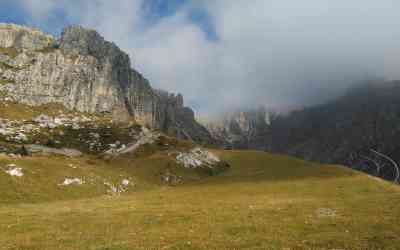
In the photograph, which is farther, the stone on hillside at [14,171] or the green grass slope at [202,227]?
the stone on hillside at [14,171]

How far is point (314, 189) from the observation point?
81.4m

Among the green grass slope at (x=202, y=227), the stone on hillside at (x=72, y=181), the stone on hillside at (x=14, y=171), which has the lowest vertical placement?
the green grass slope at (x=202, y=227)

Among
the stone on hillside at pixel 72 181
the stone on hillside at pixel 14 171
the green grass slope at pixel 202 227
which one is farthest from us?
the stone on hillside at pixel 72 181

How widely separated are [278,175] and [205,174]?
31969 millimetres

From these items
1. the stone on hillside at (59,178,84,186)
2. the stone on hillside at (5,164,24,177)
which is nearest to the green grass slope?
the stone on hillside at (5,164,24,177)

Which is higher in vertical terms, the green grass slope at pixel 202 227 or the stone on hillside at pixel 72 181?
the stone on hillside at pixel 72 181

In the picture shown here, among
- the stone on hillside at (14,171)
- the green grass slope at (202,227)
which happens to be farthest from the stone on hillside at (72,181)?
the green grass slope at (202,227)

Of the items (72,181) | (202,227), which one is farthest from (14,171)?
(202,227)

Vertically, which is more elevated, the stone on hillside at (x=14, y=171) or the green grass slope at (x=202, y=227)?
the stone on hillside at (x=14, y=171)

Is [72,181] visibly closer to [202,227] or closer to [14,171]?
[14,171]

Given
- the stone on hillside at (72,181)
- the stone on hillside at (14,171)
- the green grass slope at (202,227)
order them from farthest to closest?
the stone on hillside at (72,181)
the stone on hillside at (14,171)
the green grass slope at (202,227)

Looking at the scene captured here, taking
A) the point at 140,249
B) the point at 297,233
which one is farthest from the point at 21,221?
the point at 297,233

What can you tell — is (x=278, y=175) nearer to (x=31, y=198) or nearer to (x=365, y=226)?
(x=31, y=198)

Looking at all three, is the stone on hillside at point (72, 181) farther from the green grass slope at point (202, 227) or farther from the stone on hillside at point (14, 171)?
the green grass slope at point (202, 227)
